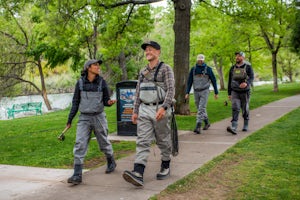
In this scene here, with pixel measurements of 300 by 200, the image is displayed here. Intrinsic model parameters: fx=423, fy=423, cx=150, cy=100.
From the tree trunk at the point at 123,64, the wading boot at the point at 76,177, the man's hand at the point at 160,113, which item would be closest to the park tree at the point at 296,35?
the tree trunk at the point at 123,64

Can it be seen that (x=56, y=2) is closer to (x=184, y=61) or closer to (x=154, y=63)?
(x=184, y=61)

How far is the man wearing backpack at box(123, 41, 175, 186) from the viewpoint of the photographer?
5680 mm

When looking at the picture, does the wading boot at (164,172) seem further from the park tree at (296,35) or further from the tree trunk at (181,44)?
the park tree at (296,35)

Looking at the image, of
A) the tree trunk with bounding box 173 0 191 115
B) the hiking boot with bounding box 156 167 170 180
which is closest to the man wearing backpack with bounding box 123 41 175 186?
the hiking boot with bounding box 156 167 170 180

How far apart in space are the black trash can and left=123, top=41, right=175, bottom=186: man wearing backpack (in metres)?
4.30

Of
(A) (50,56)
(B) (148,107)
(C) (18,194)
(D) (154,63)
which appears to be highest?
(A) (50,56)

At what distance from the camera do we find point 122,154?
8.06 meters

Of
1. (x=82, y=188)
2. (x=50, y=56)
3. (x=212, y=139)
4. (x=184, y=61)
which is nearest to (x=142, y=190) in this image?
(x=82, y=188)

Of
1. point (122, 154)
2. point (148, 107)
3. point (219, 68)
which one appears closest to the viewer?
point (148, 107)

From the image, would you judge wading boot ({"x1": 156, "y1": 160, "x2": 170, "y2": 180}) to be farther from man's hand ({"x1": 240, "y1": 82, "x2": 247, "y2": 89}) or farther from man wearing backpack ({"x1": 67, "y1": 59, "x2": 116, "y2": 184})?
man's hand ({"x1": 240, "y1": 82, "x2": 247, "y2": 89})

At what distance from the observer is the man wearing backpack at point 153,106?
224 inches

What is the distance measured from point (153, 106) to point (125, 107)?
4.58m

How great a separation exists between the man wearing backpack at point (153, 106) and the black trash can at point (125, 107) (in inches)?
169

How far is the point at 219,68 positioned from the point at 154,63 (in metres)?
44.0
